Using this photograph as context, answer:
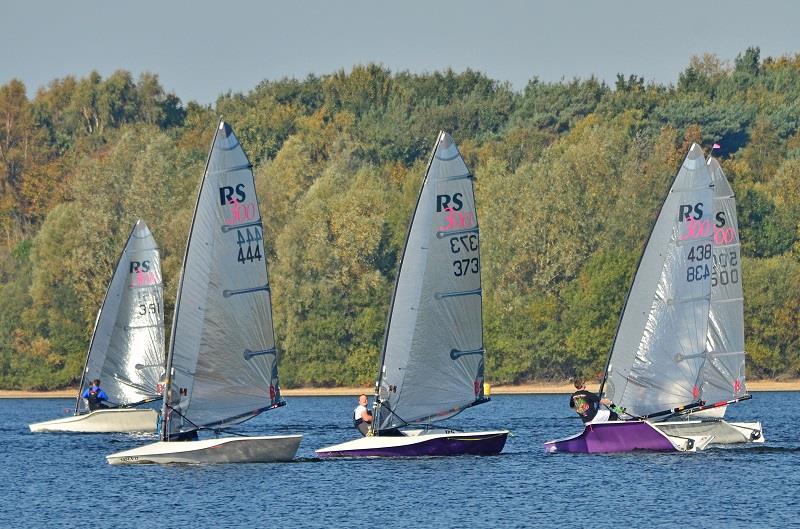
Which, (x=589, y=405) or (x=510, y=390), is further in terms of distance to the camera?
(x=510, y=390)

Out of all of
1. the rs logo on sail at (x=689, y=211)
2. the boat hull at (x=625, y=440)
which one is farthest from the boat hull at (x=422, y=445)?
the rs logo on sail at (x=689, y=211)

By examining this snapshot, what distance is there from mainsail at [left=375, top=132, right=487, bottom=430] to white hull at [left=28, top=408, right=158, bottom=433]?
18131 mm

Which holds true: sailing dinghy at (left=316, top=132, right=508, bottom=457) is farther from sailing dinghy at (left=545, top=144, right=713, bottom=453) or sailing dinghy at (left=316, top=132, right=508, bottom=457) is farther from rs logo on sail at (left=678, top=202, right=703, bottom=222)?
rs logo on sail at (left=678, top=202, right=703, bottom=222)

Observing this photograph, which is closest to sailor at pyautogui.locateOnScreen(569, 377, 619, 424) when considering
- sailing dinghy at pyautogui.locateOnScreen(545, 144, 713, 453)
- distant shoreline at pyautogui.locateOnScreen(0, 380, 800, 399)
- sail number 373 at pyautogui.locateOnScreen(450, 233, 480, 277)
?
sailing dinghy at pyautogui.locateOnScreen(545, 144, 713, 453)

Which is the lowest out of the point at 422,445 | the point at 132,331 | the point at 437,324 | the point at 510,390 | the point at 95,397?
the point at 510,390

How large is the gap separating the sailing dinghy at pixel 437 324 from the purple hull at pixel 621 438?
3.02 metres

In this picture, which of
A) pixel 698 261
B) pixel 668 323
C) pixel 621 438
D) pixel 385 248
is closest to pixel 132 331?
pixel 621 438

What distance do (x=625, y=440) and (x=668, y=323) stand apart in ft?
12.9

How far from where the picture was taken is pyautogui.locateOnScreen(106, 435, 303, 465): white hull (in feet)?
166

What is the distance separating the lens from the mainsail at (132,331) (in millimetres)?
70750

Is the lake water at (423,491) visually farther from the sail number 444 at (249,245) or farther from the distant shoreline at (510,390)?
the distant shoreline at (510,390)

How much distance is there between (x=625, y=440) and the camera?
176 ft

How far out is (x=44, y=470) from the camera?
188 feet

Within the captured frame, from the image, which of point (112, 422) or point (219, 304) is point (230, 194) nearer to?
point (219, 304)
